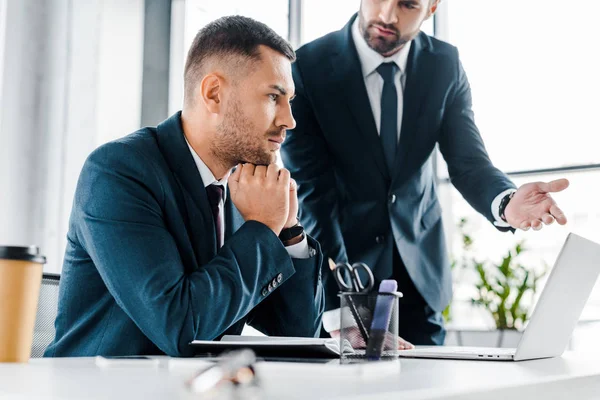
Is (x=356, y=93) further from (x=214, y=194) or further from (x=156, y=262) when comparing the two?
(x=156, y=262)

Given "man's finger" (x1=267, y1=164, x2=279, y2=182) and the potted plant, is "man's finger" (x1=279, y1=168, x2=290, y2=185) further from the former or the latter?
the potted plant

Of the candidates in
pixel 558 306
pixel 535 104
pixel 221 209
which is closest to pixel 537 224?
pixel 558 306

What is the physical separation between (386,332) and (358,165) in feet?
3.60

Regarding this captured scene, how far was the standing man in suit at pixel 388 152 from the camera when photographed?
2113mm

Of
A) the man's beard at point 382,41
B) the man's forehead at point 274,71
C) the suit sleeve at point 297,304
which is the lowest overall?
the suit sleeve at point 297,304

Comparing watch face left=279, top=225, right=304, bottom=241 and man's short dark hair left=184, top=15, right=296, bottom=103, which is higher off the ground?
man's short dark hair left=184, top=15, right=296, bottom=103

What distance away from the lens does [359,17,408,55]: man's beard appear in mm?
2234

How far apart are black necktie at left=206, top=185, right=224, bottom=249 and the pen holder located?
1.50 feet

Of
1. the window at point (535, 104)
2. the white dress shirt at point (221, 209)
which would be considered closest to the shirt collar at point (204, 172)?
the white dress shirt at point (221, 209)

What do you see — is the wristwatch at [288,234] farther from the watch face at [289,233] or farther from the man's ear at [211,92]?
the man's ear at [211,92]

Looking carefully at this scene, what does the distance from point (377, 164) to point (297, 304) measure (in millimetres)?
731

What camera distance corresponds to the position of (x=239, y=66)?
5.37 feet

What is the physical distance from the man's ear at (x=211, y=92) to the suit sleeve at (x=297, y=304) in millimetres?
384

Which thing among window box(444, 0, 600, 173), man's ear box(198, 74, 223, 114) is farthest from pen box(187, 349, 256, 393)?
window box(444, 0, 600, 173)
